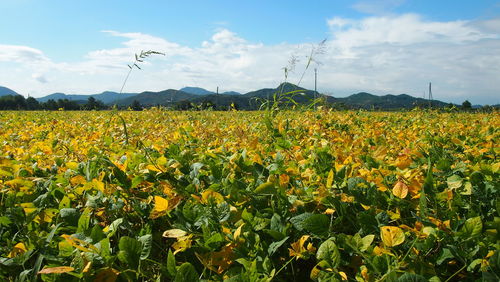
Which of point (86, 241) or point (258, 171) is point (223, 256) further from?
point (258, 171)

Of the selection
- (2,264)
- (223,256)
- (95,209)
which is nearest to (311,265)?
(223,256)

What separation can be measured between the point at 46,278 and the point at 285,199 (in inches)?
31.5

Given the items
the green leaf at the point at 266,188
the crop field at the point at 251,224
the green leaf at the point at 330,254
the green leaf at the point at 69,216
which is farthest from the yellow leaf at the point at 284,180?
the green leaf at the point at 69,216

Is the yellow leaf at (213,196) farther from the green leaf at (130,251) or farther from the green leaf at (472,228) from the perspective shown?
the green leaf at (472,228)

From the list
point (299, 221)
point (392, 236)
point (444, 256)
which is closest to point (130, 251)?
point (299, 221)

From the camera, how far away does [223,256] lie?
118 centimetres

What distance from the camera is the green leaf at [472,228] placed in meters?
1.09

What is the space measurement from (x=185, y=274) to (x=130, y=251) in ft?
0.73

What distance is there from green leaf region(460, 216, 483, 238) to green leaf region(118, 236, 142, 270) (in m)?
0.98

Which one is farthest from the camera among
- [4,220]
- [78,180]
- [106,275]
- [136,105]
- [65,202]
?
[136,105]

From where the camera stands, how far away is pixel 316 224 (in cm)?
118

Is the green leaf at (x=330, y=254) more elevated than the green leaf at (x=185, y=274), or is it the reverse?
the green leaf at (x=330, y=254)

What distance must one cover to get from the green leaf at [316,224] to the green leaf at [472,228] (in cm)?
40

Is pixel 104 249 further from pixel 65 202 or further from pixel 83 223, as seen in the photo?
pixel 65 202
